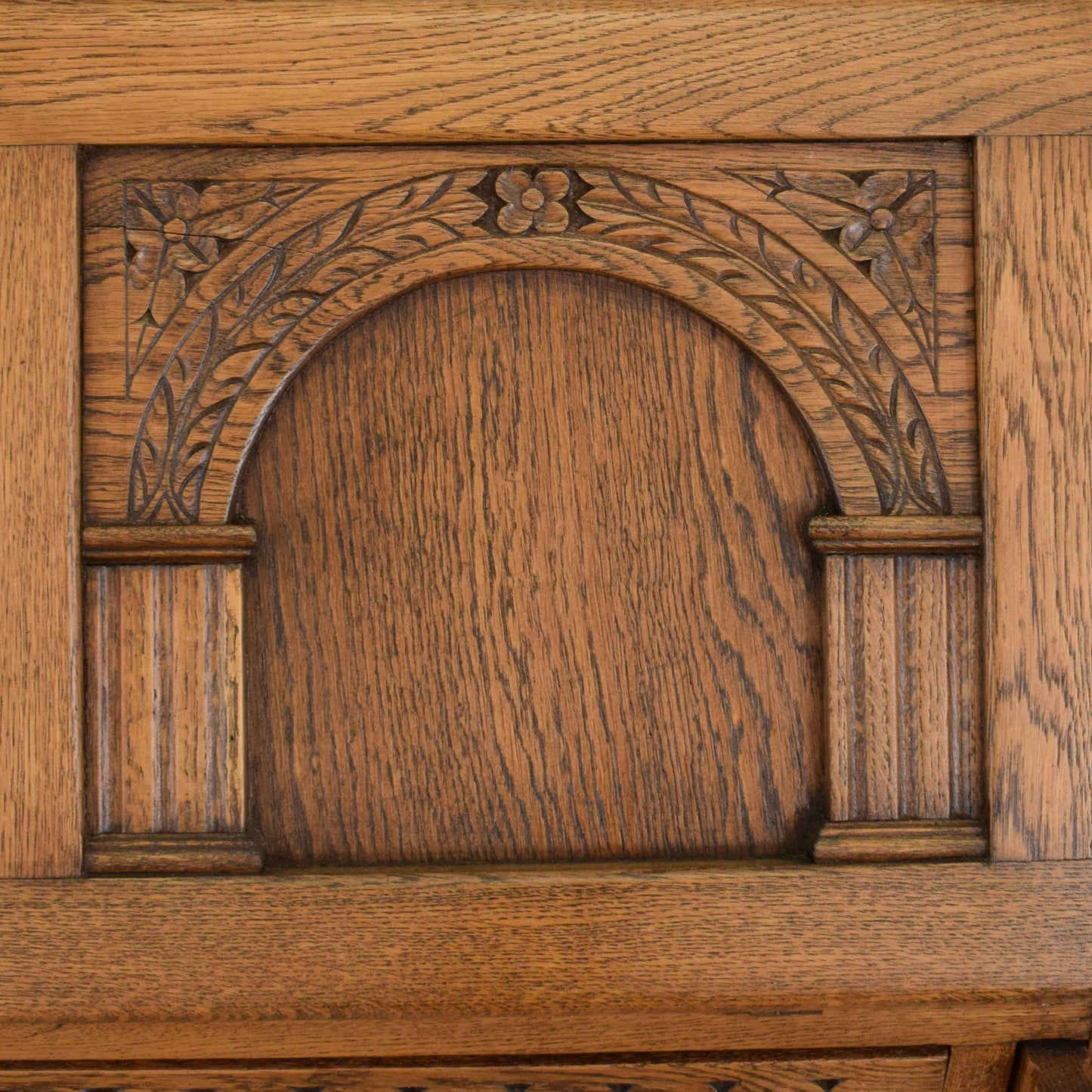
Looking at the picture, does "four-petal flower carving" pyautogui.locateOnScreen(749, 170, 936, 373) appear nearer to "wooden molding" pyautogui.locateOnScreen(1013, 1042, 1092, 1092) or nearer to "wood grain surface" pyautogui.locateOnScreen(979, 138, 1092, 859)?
"wood grain surface" pyautogui.locateOnScreen(979, 138, 1092, 859)

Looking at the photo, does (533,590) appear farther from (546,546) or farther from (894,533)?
(894,533)

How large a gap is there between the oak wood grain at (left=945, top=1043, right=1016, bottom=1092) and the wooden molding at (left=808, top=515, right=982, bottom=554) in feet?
1.22

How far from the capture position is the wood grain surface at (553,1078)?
0.81m

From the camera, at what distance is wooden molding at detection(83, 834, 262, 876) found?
0.80 m

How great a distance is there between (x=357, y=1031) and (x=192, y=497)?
409 millimetres

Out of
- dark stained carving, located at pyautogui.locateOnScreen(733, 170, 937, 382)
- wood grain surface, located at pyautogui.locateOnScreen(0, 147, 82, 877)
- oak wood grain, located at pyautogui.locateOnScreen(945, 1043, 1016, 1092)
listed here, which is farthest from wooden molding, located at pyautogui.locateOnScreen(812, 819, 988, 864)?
wood grain surface, located at pyautogui.locateOnScreen(0, 147, 82, 877)

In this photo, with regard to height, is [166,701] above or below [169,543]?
below

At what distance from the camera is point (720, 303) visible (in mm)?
815

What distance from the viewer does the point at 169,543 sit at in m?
0.80

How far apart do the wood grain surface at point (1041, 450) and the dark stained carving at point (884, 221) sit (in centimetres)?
4

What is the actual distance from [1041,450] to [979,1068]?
1.51 feet

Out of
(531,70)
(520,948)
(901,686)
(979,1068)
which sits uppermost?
(531,70)

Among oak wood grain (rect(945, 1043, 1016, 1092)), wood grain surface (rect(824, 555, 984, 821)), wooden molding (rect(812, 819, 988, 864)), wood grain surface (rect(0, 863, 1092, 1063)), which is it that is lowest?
oak wood grain (rect(945, 1043, 1016, 1092))

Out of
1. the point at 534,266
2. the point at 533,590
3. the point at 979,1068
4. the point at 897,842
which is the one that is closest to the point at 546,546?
the point at 533,590
